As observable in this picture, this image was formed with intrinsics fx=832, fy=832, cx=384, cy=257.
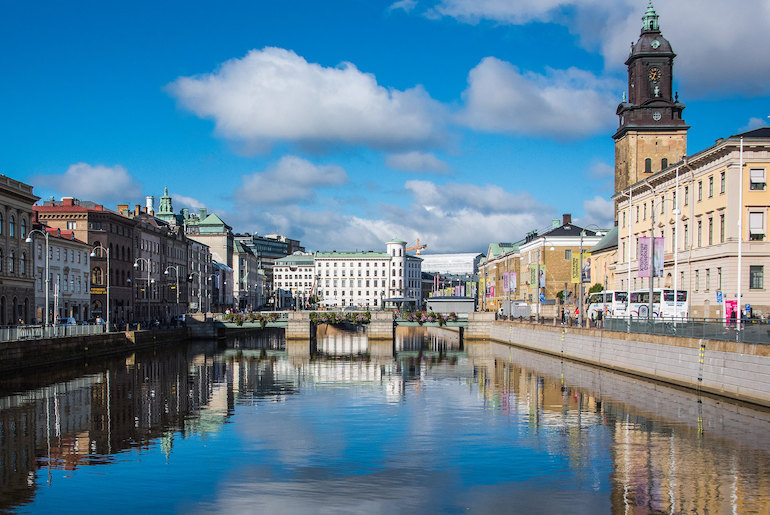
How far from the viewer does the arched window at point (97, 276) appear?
108 metres

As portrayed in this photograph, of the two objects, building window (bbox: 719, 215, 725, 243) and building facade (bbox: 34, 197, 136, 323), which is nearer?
building window (bbox: 719, 215, 725, 243)

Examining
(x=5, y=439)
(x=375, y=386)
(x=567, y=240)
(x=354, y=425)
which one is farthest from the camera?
(x=567, y=240)

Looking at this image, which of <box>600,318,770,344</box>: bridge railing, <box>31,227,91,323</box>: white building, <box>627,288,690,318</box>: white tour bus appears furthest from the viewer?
<box>31,227,91,323</box>: white building

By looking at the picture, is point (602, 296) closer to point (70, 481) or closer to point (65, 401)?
point (65, 401)

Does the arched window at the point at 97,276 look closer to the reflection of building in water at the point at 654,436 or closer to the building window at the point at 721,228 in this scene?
the reflection of building in water at the point at 654,436

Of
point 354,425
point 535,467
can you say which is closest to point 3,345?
point 354,425

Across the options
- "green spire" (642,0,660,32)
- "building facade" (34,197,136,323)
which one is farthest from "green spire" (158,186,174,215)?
"green spire" (642,0,660,32)

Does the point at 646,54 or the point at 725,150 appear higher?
the point at 646,54

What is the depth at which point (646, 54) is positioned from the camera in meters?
124

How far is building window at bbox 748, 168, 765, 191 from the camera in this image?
6456 cm

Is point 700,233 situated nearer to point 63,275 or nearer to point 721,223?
point 721,223

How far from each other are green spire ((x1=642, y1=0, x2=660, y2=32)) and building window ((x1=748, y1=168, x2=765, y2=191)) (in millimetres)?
68369

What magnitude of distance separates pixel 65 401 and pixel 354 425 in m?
17.2

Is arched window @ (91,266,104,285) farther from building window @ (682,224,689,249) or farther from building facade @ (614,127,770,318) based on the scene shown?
building window @ (682,224,689,249)
